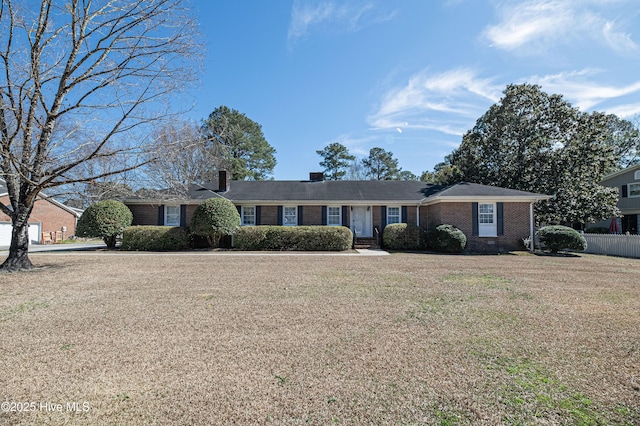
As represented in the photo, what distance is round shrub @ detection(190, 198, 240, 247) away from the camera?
640 inches

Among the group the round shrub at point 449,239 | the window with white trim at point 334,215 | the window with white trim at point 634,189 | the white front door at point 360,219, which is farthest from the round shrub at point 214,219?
the window with white trim at point 634,189

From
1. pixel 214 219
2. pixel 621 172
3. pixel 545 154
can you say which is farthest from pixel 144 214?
pixel 621 172

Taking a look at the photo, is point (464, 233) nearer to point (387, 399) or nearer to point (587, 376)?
point (587, 376)

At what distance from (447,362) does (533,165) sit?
85.2 feet

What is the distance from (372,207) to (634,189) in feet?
69.2

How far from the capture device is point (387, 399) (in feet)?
9.37

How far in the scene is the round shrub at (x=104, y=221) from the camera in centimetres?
1647

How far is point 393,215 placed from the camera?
19047mm

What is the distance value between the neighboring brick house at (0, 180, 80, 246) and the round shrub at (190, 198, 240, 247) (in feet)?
54.1

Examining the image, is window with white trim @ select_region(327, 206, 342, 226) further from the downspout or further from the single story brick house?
the downspout

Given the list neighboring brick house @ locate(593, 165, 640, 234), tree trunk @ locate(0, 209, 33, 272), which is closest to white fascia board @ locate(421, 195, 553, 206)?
neighboring brick house @ locate(593, 165, 640, 234)

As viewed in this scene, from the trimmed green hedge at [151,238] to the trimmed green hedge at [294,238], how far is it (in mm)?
3194

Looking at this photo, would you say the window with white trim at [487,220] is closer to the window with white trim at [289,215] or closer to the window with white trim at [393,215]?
the window with white trim at [393,215]

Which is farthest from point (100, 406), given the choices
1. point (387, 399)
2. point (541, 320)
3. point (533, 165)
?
point (533, 165)
